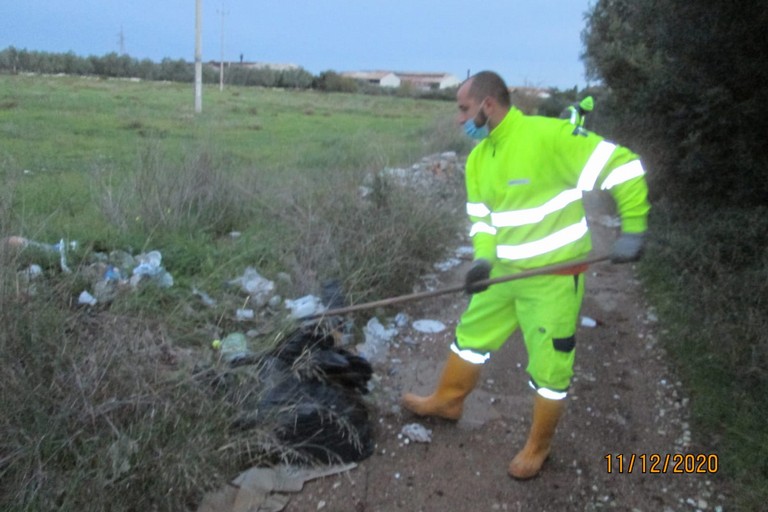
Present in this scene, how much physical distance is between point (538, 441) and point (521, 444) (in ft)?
1.05

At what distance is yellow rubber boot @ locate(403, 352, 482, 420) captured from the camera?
153 inches

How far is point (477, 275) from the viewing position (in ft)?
12.1

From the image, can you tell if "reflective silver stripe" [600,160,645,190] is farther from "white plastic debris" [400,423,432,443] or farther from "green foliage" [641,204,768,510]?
"white plastic debris" [400,423,432,443]

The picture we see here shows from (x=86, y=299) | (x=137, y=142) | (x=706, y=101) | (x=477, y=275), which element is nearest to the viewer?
(x=477, y=275)

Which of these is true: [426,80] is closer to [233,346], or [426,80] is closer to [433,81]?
[433,81]

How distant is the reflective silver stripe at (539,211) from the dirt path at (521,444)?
3.78 feet

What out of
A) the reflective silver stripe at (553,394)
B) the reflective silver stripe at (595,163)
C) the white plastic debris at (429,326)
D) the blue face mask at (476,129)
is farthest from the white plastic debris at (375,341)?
the reflective silver stripe at (595,163)

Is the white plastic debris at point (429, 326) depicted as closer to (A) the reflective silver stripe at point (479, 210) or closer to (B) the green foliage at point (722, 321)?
(B) the green foliage at point (722, 321)

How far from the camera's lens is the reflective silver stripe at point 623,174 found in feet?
10.6

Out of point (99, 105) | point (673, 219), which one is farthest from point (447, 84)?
point (673, 219)

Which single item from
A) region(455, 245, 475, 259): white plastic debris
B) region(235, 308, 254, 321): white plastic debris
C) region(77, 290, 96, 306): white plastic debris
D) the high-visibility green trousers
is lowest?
region(455, 245, 475, 259): white plastic debris

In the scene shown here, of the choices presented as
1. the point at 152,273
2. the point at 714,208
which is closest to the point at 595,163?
the point at 152,273

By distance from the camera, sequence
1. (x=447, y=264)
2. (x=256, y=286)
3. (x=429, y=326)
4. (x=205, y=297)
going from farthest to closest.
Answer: (x=447, y=264) < (x=429, y=326) < (x=256, y=286) < (x=205, y=297)

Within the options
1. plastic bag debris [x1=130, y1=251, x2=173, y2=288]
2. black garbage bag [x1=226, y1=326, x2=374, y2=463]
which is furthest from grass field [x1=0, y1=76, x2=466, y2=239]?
black garbage bag [x1=226, y1=326, x2=374, y2=463]
